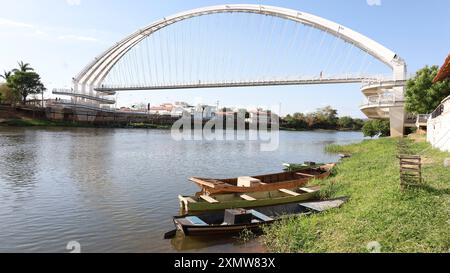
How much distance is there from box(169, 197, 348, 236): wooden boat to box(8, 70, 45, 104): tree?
7556 cm

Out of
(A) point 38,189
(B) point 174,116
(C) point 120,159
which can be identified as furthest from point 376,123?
(B) point 174,116

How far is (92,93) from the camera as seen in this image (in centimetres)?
9794

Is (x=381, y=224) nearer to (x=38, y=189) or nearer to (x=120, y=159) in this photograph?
(x=38, y=189)

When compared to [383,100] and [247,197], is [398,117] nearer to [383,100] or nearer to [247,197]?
[383,100]

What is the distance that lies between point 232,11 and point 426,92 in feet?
148

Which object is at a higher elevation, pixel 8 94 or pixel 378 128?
pixel 8 94

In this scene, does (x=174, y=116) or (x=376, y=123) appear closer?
(x=376, y=123)

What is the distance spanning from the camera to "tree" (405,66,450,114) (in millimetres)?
36025

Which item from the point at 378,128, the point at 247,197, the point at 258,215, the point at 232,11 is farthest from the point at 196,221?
the point at 232,11

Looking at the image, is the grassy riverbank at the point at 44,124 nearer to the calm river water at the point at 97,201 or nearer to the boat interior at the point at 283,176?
the calm river water at the point at 97,201

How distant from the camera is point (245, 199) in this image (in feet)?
46.9

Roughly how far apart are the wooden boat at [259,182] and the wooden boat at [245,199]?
346mm
